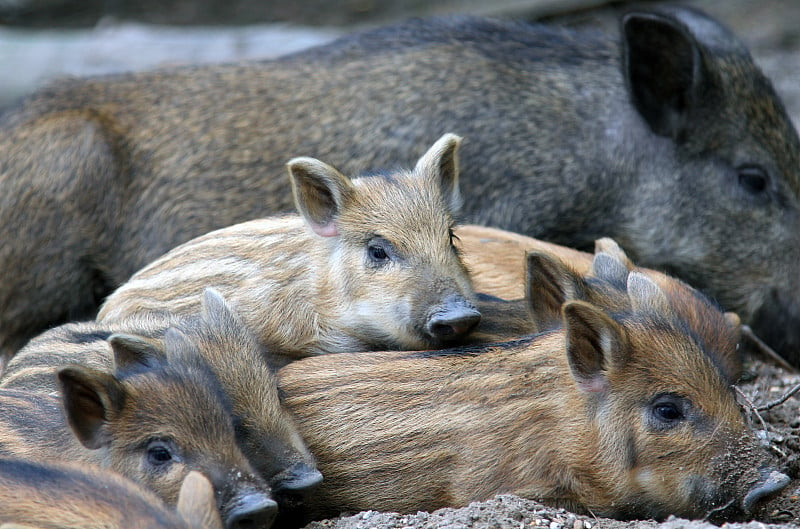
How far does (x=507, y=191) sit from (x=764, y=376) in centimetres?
170

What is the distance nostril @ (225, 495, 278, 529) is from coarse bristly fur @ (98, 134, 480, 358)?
3.37 ft

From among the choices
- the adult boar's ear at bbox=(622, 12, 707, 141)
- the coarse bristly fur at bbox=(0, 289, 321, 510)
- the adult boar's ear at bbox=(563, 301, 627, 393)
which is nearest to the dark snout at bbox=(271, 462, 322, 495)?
the coarse bristly fur at bbox=(0, 289, 321, 510)

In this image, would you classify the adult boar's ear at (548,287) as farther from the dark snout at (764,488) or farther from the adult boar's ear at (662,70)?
the adult boar's ear at (662,70)

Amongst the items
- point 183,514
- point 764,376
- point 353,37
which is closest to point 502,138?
point 353,37

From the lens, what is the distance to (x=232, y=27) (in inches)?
420

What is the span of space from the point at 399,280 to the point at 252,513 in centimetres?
123

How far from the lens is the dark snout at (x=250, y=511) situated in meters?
3.40

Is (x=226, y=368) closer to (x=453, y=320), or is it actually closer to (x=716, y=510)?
(x=453, y=320)

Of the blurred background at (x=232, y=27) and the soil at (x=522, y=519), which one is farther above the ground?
the blurred background at (x=232, y=27)

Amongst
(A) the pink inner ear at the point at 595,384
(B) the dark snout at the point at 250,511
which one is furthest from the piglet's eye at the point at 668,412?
(B) the dark snout at the point at 250,511

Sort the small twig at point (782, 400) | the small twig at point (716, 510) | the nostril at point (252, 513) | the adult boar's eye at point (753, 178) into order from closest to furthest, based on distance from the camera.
Answer: the nostril at point (252, 513) → the small twig at point (716, 510) → the small twig at point (782, 400) → the adult boar's eye at point (753, 178)

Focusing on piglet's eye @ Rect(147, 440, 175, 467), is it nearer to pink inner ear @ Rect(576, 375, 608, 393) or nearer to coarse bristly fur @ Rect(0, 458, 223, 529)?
coarse bristly fur @ Rect(0, 458, 223, 529)

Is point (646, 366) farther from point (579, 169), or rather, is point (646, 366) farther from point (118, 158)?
point (118, 158)

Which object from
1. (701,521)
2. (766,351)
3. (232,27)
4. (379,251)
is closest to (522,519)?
(701,521)
